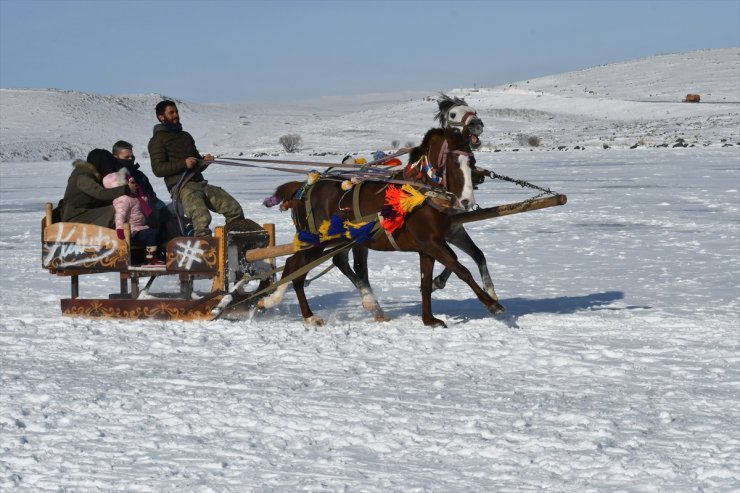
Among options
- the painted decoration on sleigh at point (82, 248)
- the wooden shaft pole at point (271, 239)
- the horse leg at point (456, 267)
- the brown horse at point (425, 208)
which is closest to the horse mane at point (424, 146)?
the brown horse at point (425, 208)

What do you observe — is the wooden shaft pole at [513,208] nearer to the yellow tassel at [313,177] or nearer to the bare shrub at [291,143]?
the yellow tassel at [313,177]

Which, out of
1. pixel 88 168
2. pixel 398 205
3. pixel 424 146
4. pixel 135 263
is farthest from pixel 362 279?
pixel 88 168

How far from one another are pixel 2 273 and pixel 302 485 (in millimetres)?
9528

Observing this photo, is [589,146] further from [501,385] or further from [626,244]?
[501,385]

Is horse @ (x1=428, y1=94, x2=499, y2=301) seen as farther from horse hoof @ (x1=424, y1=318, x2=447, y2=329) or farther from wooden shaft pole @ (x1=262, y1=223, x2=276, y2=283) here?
wooden shaft pole @ (x1=262, y1=223, x2=276, y2=283)

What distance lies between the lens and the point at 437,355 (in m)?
7.76

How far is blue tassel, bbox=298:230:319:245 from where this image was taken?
938 centimetres

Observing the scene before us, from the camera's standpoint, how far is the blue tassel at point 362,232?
8.89 metres

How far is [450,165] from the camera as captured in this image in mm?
8539

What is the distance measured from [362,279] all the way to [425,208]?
1.23m

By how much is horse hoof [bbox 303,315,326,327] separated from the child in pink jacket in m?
1.42

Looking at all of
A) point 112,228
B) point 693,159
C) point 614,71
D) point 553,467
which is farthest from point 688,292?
point 614,71

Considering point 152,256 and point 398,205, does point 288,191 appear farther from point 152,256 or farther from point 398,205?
point 398,205

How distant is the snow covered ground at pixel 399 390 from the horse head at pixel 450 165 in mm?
1125
